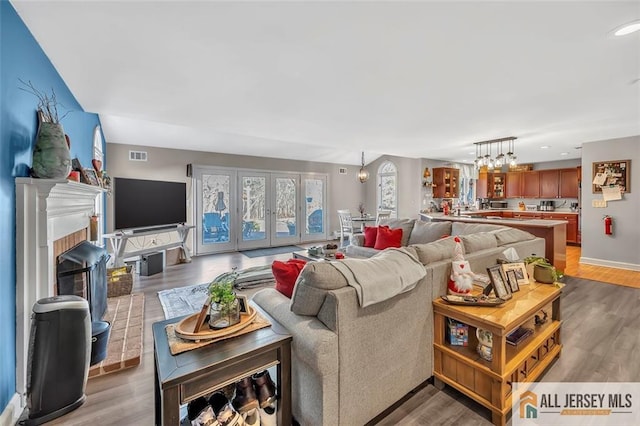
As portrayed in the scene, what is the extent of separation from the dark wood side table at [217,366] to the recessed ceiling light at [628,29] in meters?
2.84

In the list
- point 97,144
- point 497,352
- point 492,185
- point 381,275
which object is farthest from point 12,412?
point 492,185

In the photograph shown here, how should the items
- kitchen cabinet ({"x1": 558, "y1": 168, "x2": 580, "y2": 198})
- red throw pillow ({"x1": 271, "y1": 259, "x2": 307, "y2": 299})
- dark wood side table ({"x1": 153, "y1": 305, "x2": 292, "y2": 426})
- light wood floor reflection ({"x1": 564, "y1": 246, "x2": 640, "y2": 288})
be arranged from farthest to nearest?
Answer: 1. kitchen cabinet ({"x1": 558, "y1": 168, "x2": 580, "y2": 198})
2. light wood floor reflection ({"x1": 564, "y1": 246, "x2": 640, "y2": 288})
3. red throw pillow ({"x1": 271, "y1": 259, "x2": 307, "y2": 299})
4. dark wood side table ({"x1": 153, "y1": 305, "x2": 292, "y2": 426})

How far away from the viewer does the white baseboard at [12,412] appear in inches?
61.8

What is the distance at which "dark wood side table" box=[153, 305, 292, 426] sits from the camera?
43.1 inches

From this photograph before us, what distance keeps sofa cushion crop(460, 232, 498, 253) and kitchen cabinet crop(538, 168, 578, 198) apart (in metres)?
6.90

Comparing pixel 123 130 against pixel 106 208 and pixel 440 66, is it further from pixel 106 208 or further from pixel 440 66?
pixel 440 66

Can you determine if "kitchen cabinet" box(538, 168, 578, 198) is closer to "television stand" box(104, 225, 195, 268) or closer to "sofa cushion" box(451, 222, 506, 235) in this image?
"sofa cushion" box(451, 222, 506, 235)

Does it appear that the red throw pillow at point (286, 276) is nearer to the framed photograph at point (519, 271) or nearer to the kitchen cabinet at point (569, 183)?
the framed photograph at point (519, 271)

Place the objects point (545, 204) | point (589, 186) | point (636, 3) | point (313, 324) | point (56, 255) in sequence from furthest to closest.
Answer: point (545, 204) < point (589, 186) < point (56, 255) < point (636, 3) < point (313, 324)

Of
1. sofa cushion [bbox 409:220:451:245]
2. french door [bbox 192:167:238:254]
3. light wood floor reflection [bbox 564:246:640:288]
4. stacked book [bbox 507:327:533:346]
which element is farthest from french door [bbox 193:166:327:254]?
stacked book [bbox 507:327:533:346]

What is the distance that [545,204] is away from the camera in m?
8.13

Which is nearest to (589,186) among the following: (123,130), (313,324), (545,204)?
(545,204)

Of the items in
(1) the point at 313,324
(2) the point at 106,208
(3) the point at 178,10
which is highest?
(3) the point at 178,10

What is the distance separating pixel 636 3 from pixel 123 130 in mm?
6271
